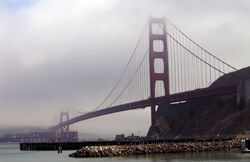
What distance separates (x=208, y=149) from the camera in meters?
74.6

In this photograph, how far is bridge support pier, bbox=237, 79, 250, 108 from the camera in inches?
4058

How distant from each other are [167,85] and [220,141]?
4766 centimetres

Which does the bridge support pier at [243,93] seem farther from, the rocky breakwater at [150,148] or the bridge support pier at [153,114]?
the rocky breakwater at [150,148]

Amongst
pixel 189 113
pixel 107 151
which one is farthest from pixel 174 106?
pixel 107 151

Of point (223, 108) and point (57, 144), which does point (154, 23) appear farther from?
point (57, 144)

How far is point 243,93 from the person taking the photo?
344 ft

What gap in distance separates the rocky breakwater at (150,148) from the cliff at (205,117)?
918 inches

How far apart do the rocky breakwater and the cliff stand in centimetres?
2331

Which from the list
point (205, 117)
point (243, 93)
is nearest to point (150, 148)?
point (243, 93)

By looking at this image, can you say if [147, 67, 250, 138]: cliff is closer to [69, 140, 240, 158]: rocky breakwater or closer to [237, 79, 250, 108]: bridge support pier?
[237, 79, 250, 108]: bridge support pier

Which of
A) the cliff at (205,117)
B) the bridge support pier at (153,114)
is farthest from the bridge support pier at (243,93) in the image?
the bridge support pier at (153,114)

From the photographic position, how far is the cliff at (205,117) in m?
104

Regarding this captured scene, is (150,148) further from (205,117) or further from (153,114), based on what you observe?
(153,114)

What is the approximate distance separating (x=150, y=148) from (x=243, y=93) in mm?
40994
